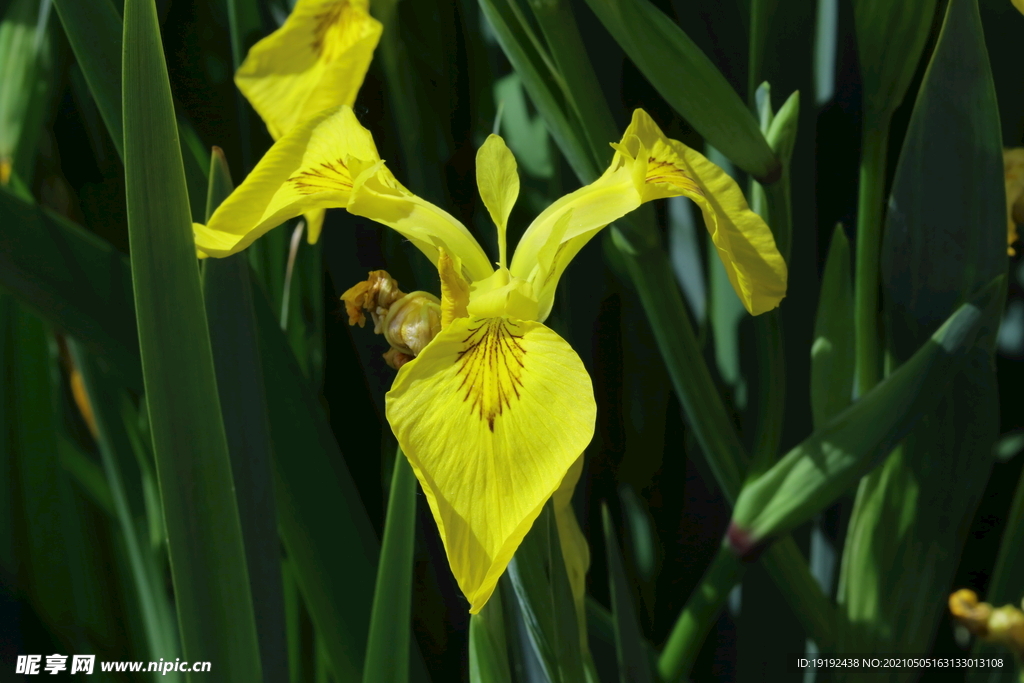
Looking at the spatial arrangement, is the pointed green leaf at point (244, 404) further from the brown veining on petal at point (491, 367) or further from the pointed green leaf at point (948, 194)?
the pointed green leaf at point (948, 194)

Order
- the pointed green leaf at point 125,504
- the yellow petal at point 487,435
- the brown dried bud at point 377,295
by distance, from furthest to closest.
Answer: the pointed green leaf at point 125,504 → the brown dried bud at point 377,295 → the yellow petal at point 487,435

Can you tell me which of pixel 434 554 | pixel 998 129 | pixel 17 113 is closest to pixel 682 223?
pixel 998 129

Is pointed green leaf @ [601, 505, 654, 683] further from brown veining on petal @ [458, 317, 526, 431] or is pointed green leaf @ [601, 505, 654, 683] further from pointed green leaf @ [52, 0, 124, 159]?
pointed green leaf @ [52, 0, 124, 159]

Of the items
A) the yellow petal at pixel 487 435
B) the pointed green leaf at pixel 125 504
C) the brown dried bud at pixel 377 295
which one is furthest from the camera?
the pointed green leaf at pixel 125 504

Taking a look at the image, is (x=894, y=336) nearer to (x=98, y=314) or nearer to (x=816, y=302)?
(x=816, y=302)

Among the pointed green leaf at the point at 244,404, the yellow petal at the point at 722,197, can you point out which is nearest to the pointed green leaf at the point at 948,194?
the yellow petal at the point at 722,197

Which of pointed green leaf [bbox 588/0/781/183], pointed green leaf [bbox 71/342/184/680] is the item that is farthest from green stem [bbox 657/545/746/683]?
pointed green leaf [bbox 71/342/184/680]
